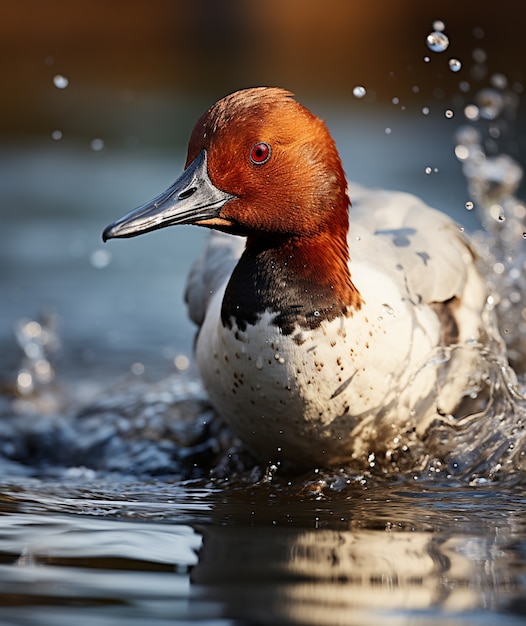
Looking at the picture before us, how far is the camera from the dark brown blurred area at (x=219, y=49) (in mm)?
15023

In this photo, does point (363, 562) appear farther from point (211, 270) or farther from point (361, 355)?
point (211, 270)

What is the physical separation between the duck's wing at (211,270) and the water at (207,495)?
54 centimetres

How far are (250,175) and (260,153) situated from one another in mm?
72

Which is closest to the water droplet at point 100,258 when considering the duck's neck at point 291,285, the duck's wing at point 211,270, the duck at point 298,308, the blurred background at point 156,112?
the blurred background at point 156,112

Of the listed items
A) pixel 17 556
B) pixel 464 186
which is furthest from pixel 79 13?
pixel 17 556

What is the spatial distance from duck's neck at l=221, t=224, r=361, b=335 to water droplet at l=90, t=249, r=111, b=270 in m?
4.98

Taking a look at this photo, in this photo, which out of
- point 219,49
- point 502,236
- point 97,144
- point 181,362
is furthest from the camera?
point 219,49

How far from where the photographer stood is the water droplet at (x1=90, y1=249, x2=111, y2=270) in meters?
8.73

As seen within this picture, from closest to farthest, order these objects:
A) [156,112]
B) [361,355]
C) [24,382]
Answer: [361,355], [24,382], [156,112]

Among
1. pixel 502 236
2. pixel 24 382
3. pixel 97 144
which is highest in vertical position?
pixel 97 144

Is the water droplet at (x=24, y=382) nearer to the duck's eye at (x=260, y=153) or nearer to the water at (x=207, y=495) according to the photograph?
the water at (x=207, y=495)

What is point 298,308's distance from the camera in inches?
147

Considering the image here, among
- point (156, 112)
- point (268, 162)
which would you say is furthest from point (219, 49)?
point (268, 162)

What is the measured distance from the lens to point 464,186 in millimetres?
10555
